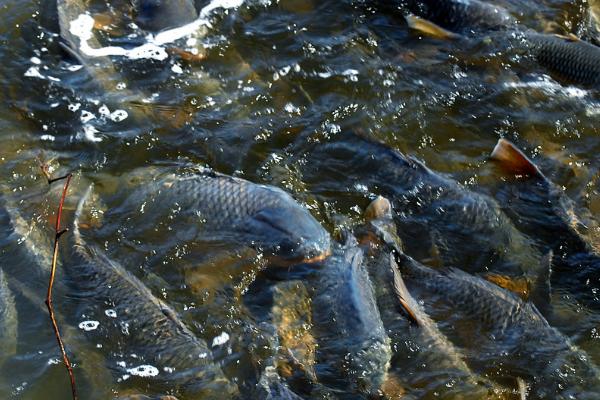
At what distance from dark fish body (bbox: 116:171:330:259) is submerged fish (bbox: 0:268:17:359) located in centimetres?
80

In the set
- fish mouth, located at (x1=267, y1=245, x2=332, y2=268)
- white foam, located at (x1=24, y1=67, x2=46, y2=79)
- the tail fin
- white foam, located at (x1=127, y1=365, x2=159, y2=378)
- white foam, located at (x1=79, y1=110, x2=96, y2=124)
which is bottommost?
white foam, located at (x1=127, y1=365, x2=159, y2=378)

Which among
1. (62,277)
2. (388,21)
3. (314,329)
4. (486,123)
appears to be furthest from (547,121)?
(62,277)

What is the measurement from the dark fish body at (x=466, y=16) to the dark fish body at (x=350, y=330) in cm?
254

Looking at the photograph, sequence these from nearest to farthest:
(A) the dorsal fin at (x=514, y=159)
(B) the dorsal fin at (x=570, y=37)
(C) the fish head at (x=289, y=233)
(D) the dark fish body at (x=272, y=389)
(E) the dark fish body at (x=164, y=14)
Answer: (D) the dark fish body at (x=272, y=389) → (C) the fish head at (x=289, y=233) → (A) the dorsal fin at (x=514, y=159) → (E) the dark fish body at (x=164, y=14) → (B) the dorsal fin at (x=570, y=37)

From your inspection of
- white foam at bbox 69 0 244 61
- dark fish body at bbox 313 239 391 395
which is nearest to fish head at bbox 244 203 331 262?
dark fish body at bbox 313 239 391 395

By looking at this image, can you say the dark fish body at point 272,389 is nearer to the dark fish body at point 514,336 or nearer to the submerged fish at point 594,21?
the dark fish body at point 514,336

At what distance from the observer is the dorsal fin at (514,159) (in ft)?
14.6

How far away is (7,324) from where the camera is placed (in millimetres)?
3463

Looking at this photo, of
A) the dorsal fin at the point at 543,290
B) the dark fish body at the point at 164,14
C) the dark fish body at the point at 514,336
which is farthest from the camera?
the dark fish body at the point at 164,14

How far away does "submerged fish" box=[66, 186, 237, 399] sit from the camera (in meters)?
3.36

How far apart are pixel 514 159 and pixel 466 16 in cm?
155

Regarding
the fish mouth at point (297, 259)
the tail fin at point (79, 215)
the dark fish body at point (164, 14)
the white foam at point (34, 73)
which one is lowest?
the tail fin at point (79, 215)

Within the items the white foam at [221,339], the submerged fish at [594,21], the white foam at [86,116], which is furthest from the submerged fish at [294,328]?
the submerged fish at [594,21]

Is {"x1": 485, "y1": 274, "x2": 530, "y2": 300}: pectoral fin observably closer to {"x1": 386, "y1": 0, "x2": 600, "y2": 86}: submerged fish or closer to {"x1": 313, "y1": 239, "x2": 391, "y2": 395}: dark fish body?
{"x1": 313, "y1": 239, "x2": 391, "y2": 395}: dark fish body
